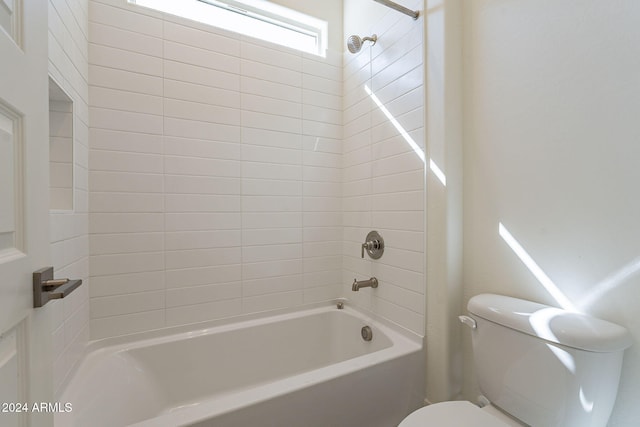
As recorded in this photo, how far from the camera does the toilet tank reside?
80 centimetres

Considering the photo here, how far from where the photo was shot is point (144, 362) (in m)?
1.44

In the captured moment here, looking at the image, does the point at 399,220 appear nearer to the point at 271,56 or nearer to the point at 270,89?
the point at 270,89

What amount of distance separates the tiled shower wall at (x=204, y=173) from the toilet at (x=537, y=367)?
1086mm

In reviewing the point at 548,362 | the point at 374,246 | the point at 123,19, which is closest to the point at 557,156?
the point at 548,362

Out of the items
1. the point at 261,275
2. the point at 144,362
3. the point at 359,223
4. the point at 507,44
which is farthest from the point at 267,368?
the point at 507,44

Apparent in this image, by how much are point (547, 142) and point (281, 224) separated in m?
1.40

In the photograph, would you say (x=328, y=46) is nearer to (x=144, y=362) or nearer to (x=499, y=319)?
(x=499, y=319)

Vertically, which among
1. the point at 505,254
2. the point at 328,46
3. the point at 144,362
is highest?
the point at 328,46

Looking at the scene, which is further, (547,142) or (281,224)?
(281,224)

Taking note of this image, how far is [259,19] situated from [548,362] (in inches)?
91.7

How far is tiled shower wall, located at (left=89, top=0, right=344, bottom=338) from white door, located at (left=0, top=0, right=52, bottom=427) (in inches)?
34.4

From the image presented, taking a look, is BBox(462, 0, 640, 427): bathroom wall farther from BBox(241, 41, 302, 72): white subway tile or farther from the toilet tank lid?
BBox(241, 41, 302, 72): white subway tile

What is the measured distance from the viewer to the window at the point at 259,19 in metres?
1.67

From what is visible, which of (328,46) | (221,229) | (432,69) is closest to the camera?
(432,69)
